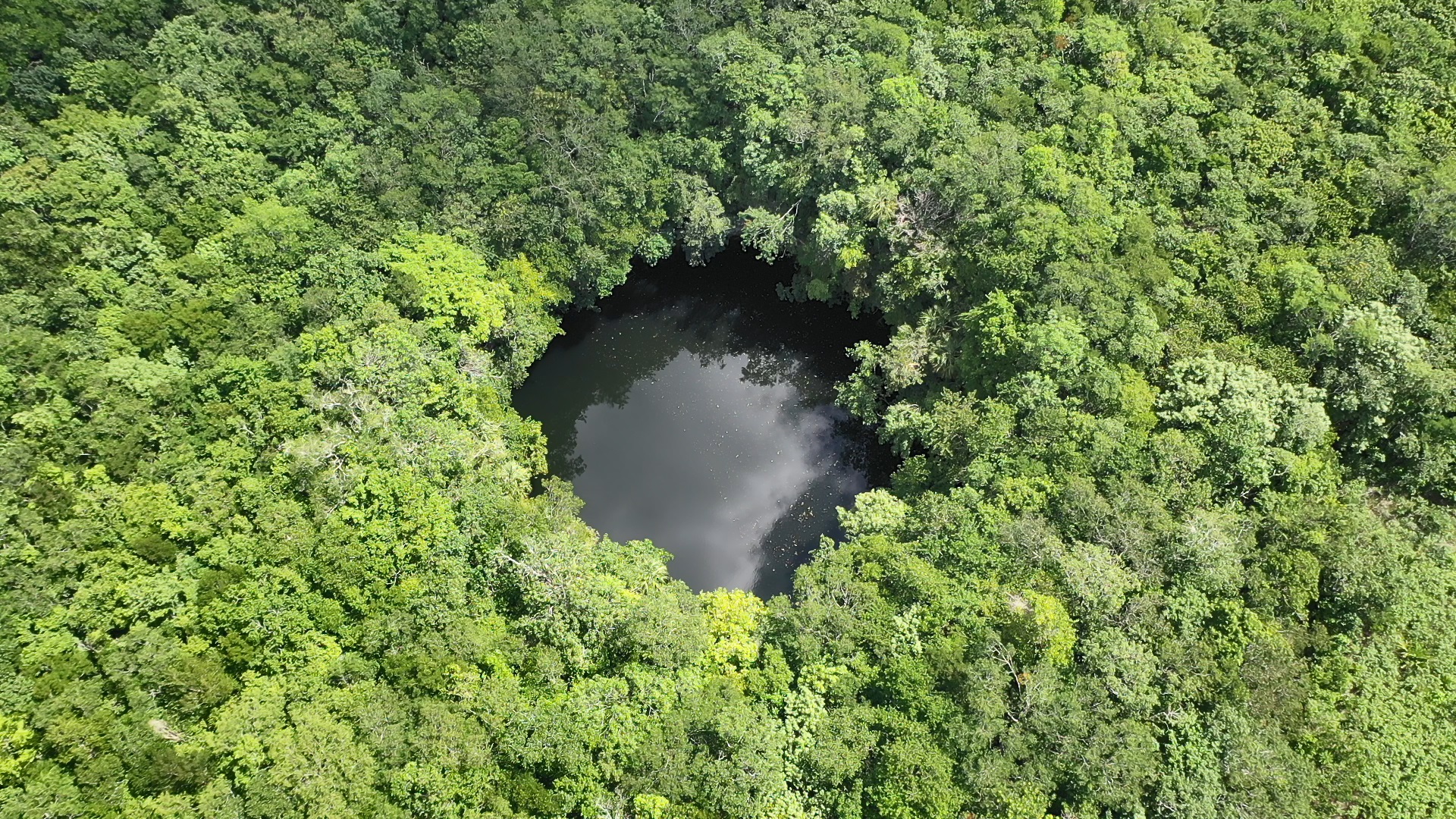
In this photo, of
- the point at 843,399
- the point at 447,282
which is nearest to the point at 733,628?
the point at 843,399

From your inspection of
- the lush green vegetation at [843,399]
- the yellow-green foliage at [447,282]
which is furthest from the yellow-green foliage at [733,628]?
the yellow-green foliage at [447,282]

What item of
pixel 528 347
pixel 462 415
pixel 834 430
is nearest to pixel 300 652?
pixel 462 415

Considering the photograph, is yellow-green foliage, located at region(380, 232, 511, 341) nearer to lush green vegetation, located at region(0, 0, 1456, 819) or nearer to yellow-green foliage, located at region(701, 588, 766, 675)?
lush green vegetation, located at region(0, 0, 1456, 819)

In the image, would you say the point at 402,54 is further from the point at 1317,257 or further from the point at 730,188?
the point at 1317,257

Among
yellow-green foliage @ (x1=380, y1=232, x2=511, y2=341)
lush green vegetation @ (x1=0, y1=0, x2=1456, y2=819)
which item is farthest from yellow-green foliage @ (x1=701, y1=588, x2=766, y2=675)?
yellow-green foliage @ (x1=380, y1=232, x2=511, y2=341)

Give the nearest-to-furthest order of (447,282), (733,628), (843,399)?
(733,628), (447,282), (843,399)

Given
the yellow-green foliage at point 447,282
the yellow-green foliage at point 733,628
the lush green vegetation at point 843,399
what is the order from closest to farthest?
the lush green vegetation at point 843,399 < the yellow-green foliage at point 733,628 < the yellow-green foliage at point 447,282

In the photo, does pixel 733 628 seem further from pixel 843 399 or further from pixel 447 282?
pixel 447 282

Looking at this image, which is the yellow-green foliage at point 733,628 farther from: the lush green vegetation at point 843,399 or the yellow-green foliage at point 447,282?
the yellow-green foliage at point 447,282
